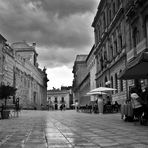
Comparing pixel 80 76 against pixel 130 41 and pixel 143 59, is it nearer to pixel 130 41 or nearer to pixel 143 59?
pixel 130 41

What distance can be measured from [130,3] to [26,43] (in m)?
70.2

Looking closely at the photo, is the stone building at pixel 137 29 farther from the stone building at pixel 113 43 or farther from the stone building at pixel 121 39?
the stone building at pixel 113 43

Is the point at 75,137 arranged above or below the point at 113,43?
below

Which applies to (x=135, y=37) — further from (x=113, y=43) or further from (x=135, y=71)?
(x=135, y=71)

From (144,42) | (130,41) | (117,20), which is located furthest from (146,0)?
(117,20)

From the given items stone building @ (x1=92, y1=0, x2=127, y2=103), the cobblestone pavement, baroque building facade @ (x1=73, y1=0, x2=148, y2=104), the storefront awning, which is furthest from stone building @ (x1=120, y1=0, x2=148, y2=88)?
the cobblestone pavement

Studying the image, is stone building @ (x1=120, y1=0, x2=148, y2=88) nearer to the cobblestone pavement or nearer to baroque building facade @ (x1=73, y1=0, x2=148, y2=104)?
baroque building facade @ (x1=73, y1=0, x2=148, y2=104)

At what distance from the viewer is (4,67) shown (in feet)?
128

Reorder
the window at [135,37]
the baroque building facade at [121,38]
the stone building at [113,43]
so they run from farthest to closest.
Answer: the stone building at [113,43] → the window at [135,37] → the baroque building facade at [121,38]

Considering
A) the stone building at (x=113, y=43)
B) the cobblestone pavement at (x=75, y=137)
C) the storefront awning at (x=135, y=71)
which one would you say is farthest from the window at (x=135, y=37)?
the cobblestone pavement at (x=75, y=137)

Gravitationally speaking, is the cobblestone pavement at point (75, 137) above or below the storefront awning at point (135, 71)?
below

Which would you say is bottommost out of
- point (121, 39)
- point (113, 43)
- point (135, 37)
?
point (135, 37)

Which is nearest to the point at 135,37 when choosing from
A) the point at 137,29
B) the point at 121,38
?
the point at 137,29

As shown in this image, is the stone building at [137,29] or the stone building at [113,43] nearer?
the stone building at [137,29]
